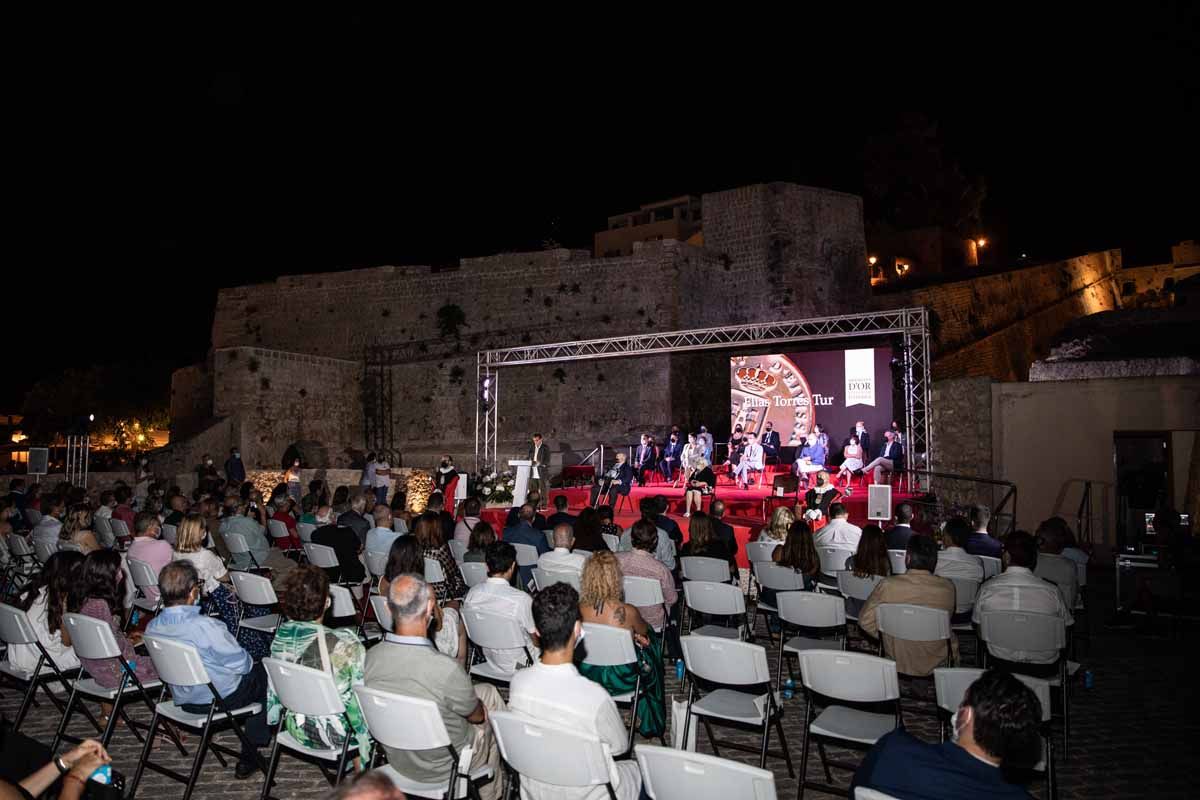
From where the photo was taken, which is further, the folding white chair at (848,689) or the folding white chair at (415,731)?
the folding white chair at (848,689)

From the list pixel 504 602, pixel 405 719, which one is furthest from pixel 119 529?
pixel 405 719

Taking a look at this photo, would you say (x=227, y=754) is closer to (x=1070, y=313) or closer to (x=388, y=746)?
(x=388, y=746)

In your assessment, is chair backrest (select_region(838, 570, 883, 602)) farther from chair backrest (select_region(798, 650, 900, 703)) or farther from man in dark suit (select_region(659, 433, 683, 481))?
man in dark suit (select_region(659, 433, 683, 481))

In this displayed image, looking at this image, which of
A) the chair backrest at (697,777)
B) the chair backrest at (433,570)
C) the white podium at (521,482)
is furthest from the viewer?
the white podium at (521,482)

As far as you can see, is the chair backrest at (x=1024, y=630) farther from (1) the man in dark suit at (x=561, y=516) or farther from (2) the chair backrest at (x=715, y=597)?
(1) the man in dark suit at (x=561, y=516)

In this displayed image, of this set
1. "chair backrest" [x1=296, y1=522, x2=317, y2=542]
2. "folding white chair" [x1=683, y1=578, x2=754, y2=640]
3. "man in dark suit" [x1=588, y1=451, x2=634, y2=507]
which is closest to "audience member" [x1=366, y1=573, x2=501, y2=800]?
"folding white chair" [x1=683, y1=578, x2=754, y2=640]

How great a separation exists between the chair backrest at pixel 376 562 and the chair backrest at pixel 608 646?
3071mm

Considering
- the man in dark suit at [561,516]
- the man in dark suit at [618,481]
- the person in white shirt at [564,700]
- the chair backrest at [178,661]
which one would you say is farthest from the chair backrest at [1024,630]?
the man in dark suit at [618,481]

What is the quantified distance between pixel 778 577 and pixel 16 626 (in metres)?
4.44

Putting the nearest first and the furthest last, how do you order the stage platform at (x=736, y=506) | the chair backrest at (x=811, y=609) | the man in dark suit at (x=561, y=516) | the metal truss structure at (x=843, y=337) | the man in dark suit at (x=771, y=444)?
the chair backrest at (x=811, y=609), the man in dark suit at (x=561, y=516), the stage platform at (x=736, y=506), the metal truss structure at (x=843, y=337), the man in dark suit at (x=771, y=444)

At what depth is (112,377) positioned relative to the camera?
138 feet

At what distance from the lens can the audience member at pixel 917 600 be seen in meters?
4.23

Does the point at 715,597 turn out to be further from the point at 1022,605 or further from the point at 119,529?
the point at 119,529

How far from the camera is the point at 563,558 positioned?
537 cm
